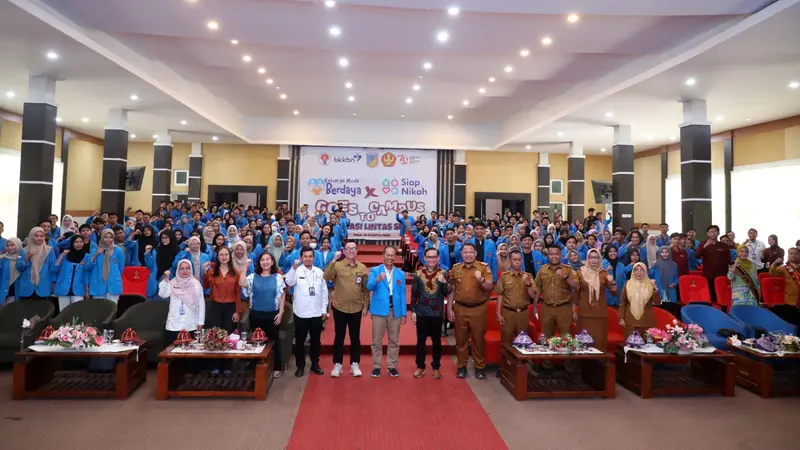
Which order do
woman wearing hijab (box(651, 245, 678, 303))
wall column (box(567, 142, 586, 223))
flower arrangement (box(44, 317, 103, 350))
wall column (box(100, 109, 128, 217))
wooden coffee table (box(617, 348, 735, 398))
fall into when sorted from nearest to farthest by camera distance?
flower arrangement (box(44, 317, 103, 350)), wooden coffee table (box(617, 348, 735, 398)), woman wearing hijab (box(651, 245, 678, 303)), wall column (box(100, 109, 128, 217)), wall column (box(567, 142, 586, 223))

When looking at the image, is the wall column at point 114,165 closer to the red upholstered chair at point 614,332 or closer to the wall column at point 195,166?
the wall column at point 195,166

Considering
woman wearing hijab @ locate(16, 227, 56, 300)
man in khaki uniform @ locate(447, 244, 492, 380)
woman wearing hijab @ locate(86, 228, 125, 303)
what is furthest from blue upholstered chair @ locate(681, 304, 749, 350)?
woman wearing hijab @ locate(16, 227, 56, 300)

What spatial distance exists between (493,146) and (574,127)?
3686mm

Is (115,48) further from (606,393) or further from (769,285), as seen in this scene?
(769,285)

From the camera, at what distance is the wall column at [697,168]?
1014 cm

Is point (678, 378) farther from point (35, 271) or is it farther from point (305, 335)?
point (35, 271)

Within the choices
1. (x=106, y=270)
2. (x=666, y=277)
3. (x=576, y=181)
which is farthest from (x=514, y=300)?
(x=576, y=181)

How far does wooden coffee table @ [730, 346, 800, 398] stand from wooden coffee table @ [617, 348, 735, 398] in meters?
0.23

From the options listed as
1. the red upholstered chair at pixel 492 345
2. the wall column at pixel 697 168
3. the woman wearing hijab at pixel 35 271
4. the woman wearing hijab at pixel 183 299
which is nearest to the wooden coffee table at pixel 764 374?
the red upholstered chair at pixel 492 345

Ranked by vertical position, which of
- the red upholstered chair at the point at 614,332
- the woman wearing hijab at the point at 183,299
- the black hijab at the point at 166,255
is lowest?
the red upholstered chair at the point at 614,332

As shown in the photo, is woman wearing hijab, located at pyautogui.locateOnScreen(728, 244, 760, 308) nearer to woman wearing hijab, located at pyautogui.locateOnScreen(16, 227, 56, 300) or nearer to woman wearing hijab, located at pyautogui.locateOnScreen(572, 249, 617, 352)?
woman wearing hijab, located at pyautogui.locateOnScreen(572, 249, 617, 352)

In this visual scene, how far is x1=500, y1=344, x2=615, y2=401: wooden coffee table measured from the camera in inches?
179

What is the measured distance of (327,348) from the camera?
595 centimetres

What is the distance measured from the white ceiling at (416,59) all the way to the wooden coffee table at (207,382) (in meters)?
5.28
